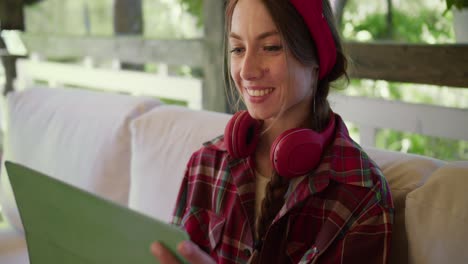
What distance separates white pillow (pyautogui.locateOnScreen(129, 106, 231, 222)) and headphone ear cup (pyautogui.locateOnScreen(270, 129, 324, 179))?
455mm

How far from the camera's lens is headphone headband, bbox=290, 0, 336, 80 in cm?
116

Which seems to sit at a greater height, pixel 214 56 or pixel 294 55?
pixel 294 55

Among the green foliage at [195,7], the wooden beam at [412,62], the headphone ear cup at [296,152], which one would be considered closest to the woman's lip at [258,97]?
the headphone ear cup at [296,152]

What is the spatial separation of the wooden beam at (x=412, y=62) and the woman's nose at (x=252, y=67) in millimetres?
399

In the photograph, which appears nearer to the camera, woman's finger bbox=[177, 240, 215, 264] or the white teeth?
woman's finger bbox=[177, 240, 215, 264]

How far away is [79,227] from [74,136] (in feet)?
3.60

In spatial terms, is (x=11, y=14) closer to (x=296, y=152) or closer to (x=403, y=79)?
(x=403, y=79)

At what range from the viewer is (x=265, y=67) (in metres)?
1.20

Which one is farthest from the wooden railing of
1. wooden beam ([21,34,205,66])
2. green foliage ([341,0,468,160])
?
green foliage ([341,0,468,160])

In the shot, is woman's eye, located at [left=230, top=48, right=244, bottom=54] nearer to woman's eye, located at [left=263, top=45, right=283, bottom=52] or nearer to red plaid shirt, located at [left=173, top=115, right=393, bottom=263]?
woman's eye, located at [left=263, top=45, right=283, bottom=52]

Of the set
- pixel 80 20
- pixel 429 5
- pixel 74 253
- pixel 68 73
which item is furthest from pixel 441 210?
pixel 80 20

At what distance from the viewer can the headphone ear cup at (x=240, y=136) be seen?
50.1 inches

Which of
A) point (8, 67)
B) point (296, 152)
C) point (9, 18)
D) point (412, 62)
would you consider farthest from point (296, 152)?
point (8, 67)

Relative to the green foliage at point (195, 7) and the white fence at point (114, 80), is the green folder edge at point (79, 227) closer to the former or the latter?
the white fence at point (114, 80)
